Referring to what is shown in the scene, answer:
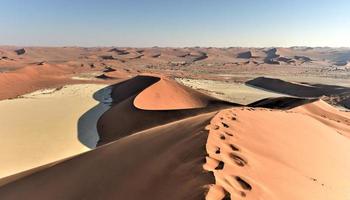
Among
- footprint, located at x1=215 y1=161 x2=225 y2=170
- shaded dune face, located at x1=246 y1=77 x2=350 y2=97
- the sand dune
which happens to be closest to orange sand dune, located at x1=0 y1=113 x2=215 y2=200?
footprint, located at x1=215 y1=161 x2=225 y2=170

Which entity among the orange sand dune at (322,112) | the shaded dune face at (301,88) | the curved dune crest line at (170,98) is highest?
the orange sand dune at (322,112)

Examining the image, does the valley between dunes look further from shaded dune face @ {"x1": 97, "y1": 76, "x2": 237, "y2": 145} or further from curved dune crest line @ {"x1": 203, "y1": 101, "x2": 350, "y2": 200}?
shaded dune face @ {"x1": 97, "y1": 76, "x2": 237, "y2": 145}

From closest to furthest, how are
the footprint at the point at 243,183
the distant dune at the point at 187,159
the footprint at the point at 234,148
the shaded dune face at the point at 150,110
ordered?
the footprint at the point at 243,183 → the distant dune at the point at 187,159 → the footprint at the point at 234,148 → the shaded dune face at the point at 150,110

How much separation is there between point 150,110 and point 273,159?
1293 cm

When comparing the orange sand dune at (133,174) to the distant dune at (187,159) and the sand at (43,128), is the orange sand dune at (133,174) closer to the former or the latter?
the distant dune at (187,159)

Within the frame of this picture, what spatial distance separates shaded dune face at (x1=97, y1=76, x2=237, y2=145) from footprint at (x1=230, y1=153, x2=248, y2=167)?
10.9 m

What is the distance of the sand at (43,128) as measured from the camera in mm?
14672

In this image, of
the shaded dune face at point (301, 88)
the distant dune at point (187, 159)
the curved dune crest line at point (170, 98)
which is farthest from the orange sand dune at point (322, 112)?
the shaded dune face at point (301, 88)

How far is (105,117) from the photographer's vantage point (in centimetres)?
2205

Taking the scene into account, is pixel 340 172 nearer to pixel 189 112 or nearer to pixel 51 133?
pixel 189 112

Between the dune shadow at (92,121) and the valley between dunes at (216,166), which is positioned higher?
the valley between dunes at (216,166)

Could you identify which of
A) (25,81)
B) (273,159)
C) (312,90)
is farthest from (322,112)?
(25,81)

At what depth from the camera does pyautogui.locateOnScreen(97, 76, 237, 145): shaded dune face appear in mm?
17703

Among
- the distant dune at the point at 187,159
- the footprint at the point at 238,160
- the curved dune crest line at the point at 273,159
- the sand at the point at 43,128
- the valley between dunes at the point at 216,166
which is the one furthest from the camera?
the sand at the point at 43,128
